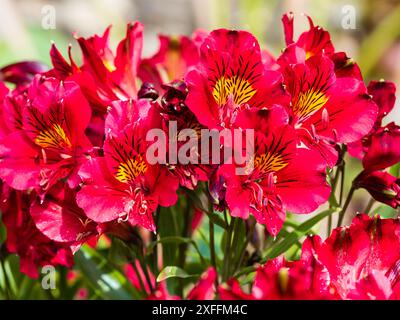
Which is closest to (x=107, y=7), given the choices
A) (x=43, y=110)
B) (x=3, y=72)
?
(x=3, y=72)

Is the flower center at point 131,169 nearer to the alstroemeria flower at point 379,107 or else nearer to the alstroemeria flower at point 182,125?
the alstroemeria flower at point 182,125

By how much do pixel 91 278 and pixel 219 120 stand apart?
10.1 inches

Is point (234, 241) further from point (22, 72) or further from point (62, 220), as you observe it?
point (22, 72)

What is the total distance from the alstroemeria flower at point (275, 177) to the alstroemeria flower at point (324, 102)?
0.02m

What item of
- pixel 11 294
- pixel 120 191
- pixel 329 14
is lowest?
pixel 11 294

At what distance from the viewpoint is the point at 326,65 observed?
52 centimetres

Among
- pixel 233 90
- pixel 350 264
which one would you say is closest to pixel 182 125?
pixel 233 90

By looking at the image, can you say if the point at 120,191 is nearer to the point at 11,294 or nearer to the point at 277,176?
the point at 277,176

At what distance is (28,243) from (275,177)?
25 centimetres

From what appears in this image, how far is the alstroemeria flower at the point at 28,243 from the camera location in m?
0.61

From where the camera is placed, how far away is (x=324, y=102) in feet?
1.75

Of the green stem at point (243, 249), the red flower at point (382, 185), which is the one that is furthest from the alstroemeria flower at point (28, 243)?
the red flower at point (382, 185)

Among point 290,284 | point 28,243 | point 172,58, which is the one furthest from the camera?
point 172,58

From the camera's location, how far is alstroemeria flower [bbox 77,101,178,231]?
1.63ft
